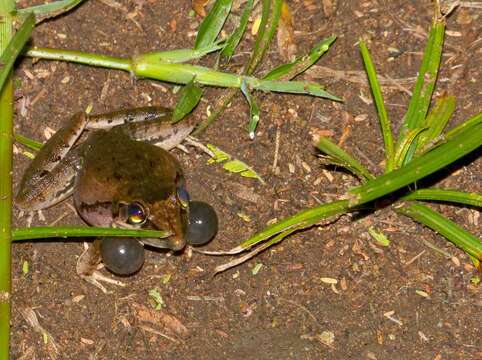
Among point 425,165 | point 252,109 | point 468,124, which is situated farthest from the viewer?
point 252,109

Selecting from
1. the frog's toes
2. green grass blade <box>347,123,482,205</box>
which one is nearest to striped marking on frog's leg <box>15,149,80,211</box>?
the frog's toes

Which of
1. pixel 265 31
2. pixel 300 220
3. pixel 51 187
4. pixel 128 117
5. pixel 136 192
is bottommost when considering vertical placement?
pixel 51 187

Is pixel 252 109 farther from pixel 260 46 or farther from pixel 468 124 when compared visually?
pixel 468 124

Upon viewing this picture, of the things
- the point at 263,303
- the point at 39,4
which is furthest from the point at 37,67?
the point at 263,303

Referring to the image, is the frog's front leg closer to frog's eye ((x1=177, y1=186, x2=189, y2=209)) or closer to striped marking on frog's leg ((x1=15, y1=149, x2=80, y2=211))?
striped marking on frog's leg ((x1=15, y1=149, x2=80, y2=211))

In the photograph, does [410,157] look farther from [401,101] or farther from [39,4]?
[39,4]

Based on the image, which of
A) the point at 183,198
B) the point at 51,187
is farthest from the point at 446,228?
the point at 51,187
